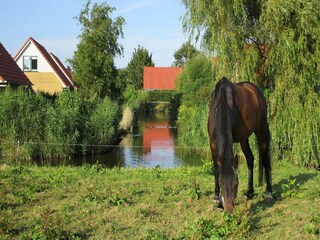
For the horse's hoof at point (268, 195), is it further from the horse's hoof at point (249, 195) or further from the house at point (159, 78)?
the house at point (159, 78)

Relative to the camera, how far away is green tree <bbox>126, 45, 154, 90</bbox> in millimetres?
69125

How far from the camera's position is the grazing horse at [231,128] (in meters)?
4.73

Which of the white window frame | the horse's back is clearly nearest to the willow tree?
the horse's back

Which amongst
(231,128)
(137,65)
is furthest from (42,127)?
(137,65)

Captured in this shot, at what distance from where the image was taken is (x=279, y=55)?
411 inches

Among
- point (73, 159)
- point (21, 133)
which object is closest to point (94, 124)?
point (73, 159)

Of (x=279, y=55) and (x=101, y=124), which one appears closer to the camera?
(x=279, y=55)

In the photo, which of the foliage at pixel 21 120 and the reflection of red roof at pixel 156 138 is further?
the reflection of red roof at pixel 156 138

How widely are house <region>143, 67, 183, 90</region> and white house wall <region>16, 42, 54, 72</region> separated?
27227mm

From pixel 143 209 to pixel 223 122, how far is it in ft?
5.66

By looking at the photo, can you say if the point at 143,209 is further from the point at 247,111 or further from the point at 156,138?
the point at 156,138

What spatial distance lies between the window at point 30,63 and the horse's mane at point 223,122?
31.8 metres

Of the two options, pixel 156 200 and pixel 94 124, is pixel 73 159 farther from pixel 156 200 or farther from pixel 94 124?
pixel 156 200

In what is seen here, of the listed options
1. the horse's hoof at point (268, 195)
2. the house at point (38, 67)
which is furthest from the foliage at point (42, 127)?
the house at point (38, 67)
